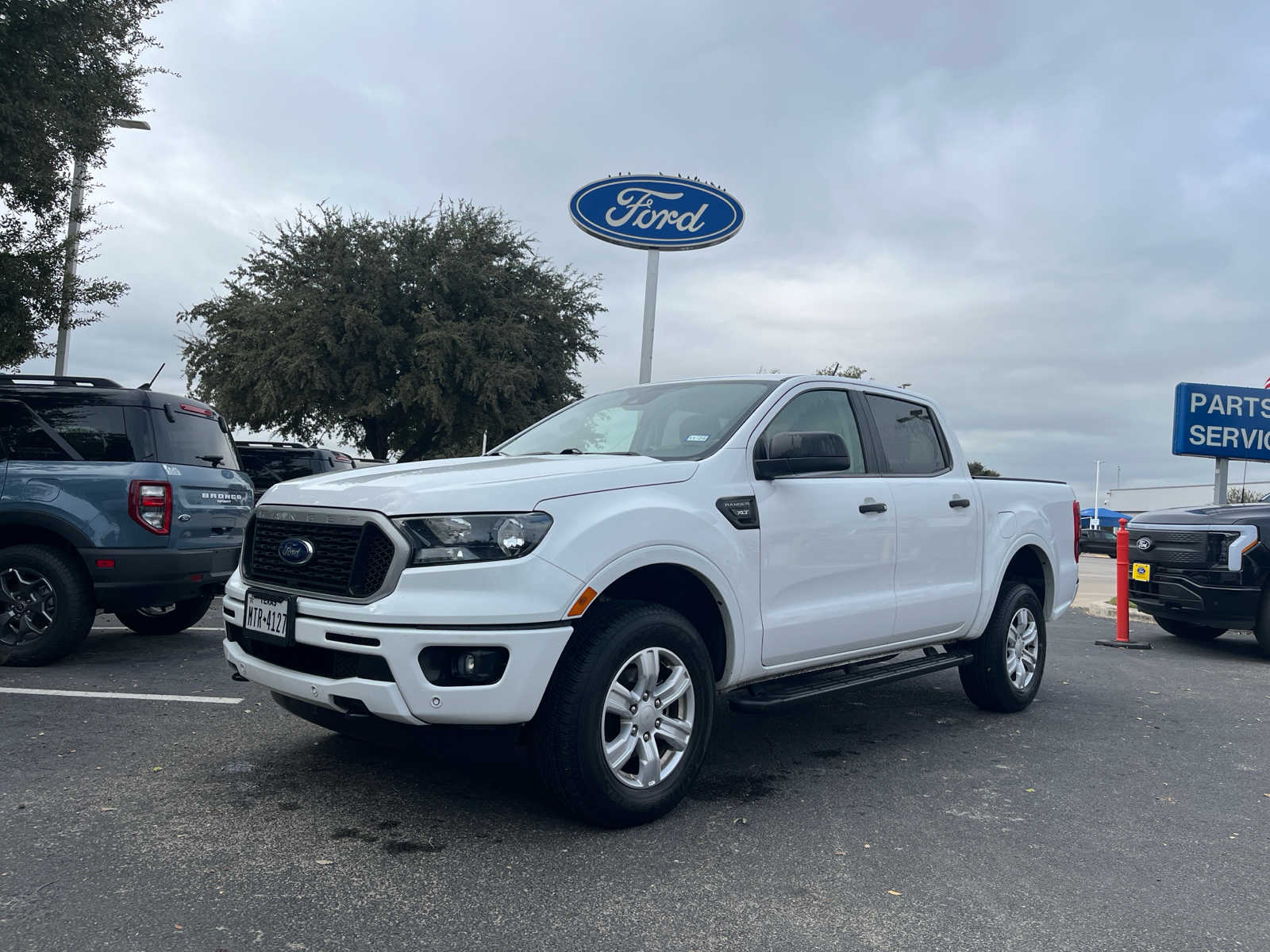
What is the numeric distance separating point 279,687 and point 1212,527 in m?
8.87

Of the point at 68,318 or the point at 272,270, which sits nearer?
the point at 68,318

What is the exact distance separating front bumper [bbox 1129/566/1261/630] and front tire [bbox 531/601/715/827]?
23.7ft

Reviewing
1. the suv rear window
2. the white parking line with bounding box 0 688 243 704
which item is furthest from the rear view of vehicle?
the white parking line with bounding box 0 688 243 704

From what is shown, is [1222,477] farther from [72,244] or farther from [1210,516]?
[72,244]

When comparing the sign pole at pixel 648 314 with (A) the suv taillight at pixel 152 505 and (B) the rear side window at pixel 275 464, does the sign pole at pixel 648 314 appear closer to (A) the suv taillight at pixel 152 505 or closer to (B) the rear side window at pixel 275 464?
(B) the rear side window at pixel 275 464

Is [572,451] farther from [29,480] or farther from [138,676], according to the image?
[29,480]

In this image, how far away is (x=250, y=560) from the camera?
14.3 ft

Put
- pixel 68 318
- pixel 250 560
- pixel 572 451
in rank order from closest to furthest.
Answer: pixel 250 560
pixel 572 451
pixel 68 318

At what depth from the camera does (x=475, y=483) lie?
3768 mm

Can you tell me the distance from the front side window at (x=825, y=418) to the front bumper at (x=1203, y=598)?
5.87 m

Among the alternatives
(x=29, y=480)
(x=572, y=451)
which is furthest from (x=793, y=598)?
(x=29, y=480)

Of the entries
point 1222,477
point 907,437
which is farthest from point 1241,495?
point 907,437

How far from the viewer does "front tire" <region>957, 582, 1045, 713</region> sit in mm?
6184

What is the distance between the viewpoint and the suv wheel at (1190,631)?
1071 cm
